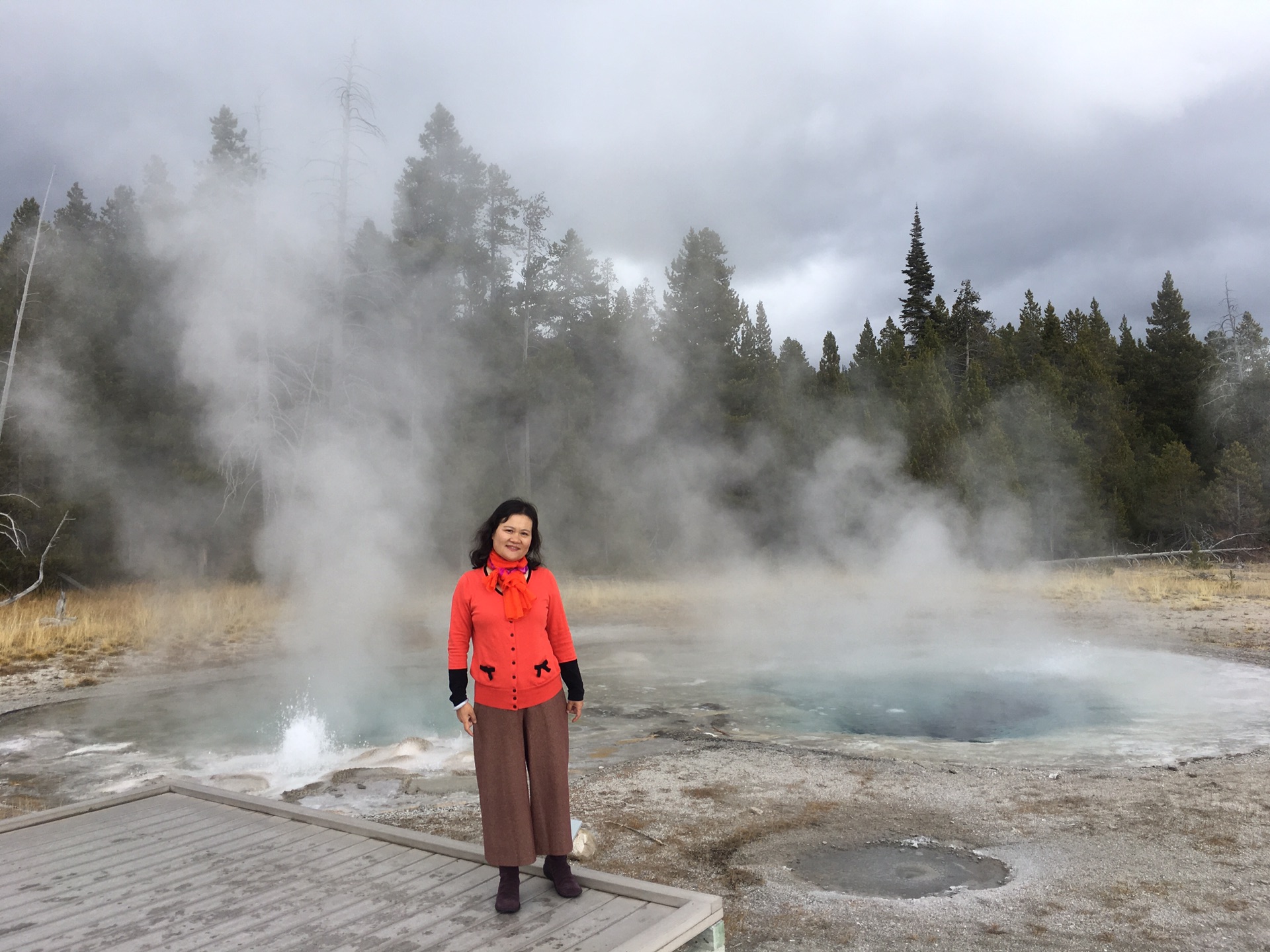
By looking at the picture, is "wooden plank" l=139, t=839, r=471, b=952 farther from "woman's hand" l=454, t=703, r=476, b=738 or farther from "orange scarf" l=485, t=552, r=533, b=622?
"orange scarf" l=485, t=552, r=533, b=622

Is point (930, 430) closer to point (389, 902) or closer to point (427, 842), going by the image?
point (427, 842)

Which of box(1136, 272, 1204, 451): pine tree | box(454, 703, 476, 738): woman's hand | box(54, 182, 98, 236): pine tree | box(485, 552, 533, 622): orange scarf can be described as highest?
box(54, 182, 98, 236): pine tree

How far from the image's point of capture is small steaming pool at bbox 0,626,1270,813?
5371 mm

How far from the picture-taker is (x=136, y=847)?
3111 millimetres

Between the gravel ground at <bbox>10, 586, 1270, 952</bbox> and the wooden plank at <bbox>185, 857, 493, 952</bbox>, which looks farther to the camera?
the gravel ground at <bbox>10, 586, 1270, 952</bbox>

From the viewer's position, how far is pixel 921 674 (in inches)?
343

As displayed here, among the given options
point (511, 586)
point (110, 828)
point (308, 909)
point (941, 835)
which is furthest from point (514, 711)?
point (941, 835)

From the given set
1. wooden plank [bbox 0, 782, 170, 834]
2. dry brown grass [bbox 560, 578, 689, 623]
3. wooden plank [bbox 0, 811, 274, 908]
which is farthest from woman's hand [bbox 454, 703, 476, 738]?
dry brown grass [bbox 560, 578, 689, 623]

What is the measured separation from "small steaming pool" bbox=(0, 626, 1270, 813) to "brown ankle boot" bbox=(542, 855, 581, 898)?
2.28m

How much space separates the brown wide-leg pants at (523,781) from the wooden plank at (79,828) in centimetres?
179

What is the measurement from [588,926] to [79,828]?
2.36 meters

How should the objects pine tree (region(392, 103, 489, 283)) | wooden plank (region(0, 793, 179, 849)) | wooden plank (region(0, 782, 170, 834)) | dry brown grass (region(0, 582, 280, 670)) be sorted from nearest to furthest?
wooden plank (region(0, 793, 179, 849)), wooden plank (region(0, 782, 170, 834)), dry brown grass (region(0, 582, 280, 670)), pine tree (region(392, 103, 489, 283))

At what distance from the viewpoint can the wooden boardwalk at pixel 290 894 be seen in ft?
7.55

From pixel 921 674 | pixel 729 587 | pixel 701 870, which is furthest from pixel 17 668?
pixel 729 587
